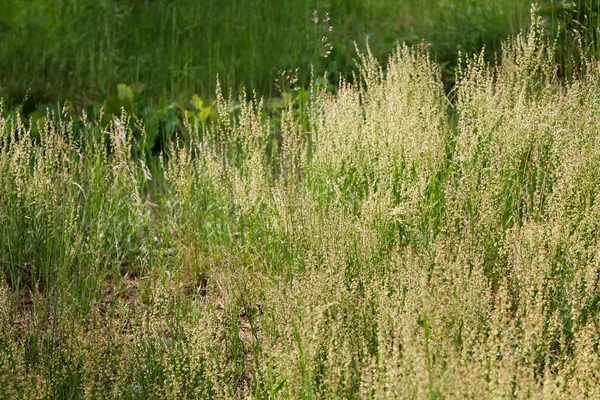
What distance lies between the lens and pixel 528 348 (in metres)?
2.47

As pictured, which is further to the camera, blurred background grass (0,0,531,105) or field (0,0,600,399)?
blurred background grass (0,0,531,105)

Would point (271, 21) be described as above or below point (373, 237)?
above

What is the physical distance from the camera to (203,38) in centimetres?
672

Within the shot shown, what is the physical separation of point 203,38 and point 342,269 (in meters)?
4.26

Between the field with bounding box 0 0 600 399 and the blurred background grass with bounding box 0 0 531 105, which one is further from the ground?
the blurred background grass with bounding box 0 0 531 105

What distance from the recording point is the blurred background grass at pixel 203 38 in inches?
243

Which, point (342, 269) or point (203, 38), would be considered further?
point (203, 38)

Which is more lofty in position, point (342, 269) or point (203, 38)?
point (203, 38)

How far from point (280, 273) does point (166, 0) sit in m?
A: 4.49

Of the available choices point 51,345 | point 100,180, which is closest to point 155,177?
point 100,180

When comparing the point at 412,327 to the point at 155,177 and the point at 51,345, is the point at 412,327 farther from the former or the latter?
the point at 155,177

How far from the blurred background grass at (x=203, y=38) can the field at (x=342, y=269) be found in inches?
69.5

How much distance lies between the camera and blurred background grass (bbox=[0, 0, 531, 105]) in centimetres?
616

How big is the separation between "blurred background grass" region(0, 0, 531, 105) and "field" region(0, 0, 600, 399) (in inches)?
69.5
